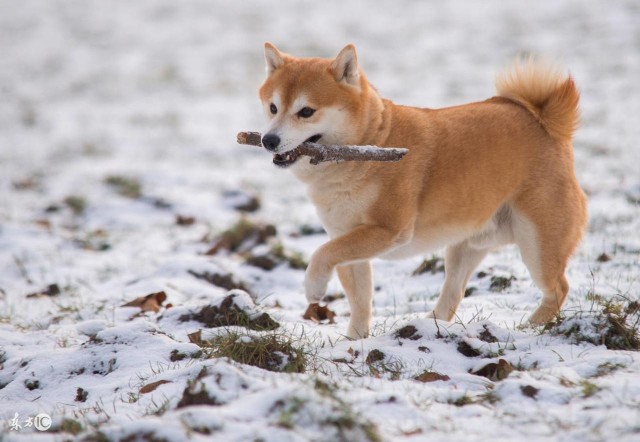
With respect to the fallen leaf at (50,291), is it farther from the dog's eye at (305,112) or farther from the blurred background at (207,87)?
the dog's eye at (305,112)

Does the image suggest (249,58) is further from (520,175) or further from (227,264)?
(520,175)

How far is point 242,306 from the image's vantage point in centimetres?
404

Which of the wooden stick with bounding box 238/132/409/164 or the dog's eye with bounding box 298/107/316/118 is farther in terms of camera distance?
the dog's eye with bounding box 298/107/316/118

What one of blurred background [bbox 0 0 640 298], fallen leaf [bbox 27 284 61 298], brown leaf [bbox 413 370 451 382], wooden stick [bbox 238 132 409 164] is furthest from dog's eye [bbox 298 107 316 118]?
blurred background [bbox 0 0 640 298]

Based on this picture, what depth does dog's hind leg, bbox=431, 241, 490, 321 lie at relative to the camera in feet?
14.1

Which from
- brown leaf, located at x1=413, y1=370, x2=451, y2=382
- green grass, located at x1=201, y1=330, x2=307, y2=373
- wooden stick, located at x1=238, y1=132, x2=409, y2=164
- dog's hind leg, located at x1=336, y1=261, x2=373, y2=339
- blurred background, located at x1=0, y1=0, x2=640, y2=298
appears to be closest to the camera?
brown leaf, located at x1=413, y1=370, x2=451, y2=382

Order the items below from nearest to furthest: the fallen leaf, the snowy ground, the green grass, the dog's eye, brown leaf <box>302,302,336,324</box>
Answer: the snowy ground < the green grass < the dog's eye < brown leaf <box>302,302,336,324</box> < the fallen leaf

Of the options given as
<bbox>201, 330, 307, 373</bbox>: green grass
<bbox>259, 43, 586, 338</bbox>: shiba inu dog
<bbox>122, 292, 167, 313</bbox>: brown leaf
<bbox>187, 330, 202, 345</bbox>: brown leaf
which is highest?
<bbox>259, 43, 586, 338</bbox>: shiba inu dog

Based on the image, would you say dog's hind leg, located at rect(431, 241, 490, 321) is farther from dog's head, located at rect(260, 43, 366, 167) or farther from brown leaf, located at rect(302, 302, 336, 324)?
dog's head, located at rect(260, 43, 366, 167)

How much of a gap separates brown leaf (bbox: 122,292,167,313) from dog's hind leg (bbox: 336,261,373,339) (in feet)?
4.28

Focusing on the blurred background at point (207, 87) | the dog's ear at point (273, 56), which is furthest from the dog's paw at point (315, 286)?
the blurred background at point (207, 87)

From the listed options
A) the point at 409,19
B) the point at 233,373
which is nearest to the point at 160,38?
the point at 409,19

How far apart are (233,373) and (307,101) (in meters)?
1.79

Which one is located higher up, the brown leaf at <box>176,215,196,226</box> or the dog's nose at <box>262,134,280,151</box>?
the dog's nose at <box>262,134,280,151</box>
